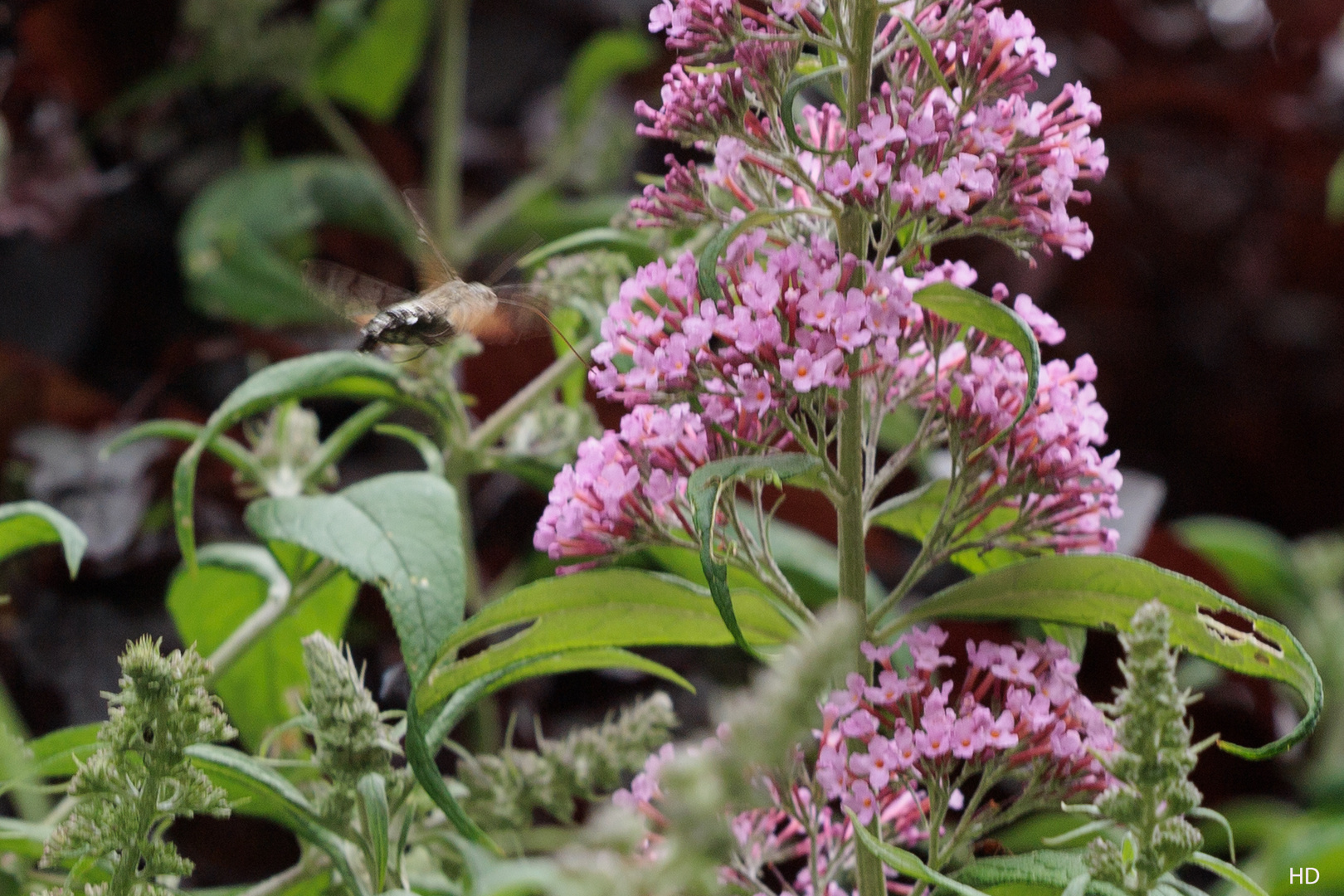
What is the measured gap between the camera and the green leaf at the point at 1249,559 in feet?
4.19

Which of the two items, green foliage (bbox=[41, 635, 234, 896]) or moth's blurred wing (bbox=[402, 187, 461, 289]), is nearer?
green foliage (bbox=[41, 635, 234, 896])

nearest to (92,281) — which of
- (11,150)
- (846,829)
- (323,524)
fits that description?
(11,150)

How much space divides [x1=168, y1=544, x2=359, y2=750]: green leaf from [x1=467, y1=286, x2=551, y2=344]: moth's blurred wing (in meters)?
0.21

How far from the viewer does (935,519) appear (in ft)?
2.37

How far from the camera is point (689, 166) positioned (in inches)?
25.6

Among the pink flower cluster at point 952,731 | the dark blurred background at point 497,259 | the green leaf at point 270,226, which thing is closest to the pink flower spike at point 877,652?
the pink flower cluster at point 952,731

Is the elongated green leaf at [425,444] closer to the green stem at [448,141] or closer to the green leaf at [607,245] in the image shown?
the green leaf at [607,245]

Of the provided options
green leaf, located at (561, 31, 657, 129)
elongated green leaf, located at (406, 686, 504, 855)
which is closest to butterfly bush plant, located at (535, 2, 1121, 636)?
elongated green leaf, located at (406, 686, 504, 855)

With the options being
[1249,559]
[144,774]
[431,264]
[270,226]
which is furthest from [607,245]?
[1249,559]

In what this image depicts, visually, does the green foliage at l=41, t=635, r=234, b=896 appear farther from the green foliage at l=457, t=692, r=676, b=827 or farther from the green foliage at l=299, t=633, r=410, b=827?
the green foliage at l=457, t=692, r=676, b=827

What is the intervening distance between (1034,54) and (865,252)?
0.13 meters

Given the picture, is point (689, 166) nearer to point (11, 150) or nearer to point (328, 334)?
point (328, 334)

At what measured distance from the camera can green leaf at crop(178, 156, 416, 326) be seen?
1301mm

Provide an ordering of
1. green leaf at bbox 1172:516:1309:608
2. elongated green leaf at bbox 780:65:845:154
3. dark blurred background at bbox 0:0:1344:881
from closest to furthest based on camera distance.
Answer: elongated green leaf at bbox 780:65:845:154
dark blurred background at bbox 0:0:1344:881
green leaf at bbox 1172:516:1309:608
